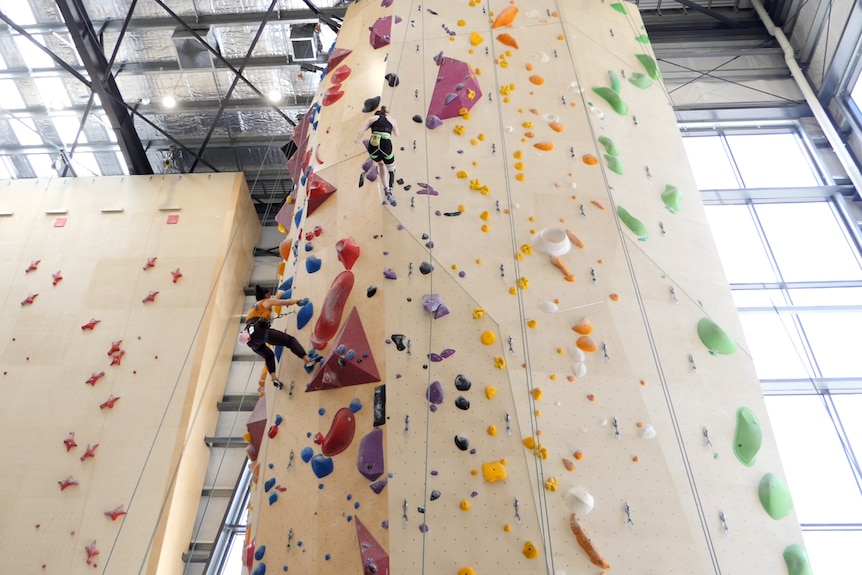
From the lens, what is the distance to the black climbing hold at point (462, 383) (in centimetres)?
592

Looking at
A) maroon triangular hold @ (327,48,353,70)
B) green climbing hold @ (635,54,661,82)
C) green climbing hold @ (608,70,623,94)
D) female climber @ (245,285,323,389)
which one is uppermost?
maroon triangular hold @ (327,48,353,70)

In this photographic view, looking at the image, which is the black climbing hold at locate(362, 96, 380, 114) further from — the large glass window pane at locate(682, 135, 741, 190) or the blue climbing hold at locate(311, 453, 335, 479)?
the large glass window pane at locate(682, 135, 741, 190)

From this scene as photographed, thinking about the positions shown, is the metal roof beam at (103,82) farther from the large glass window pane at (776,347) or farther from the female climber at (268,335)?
the large glass window pane at (776,347)

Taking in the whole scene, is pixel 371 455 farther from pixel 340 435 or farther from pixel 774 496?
pixel 774 496

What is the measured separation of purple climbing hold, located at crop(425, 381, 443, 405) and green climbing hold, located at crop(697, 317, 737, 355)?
2.38m

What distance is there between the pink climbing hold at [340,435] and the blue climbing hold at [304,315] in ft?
3.83

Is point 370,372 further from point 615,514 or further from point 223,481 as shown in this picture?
point 223,481

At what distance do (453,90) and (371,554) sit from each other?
4939 mm

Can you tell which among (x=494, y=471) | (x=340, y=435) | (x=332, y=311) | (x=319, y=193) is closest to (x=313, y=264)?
(x=332, y=311)

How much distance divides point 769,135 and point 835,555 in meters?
7.10

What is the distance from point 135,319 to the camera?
10969 mm

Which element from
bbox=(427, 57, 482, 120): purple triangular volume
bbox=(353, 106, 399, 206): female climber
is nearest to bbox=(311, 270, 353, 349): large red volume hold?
bbox=(353, 106, 399, 206): female climber

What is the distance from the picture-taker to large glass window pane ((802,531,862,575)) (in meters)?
8.74

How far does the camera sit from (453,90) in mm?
8062
